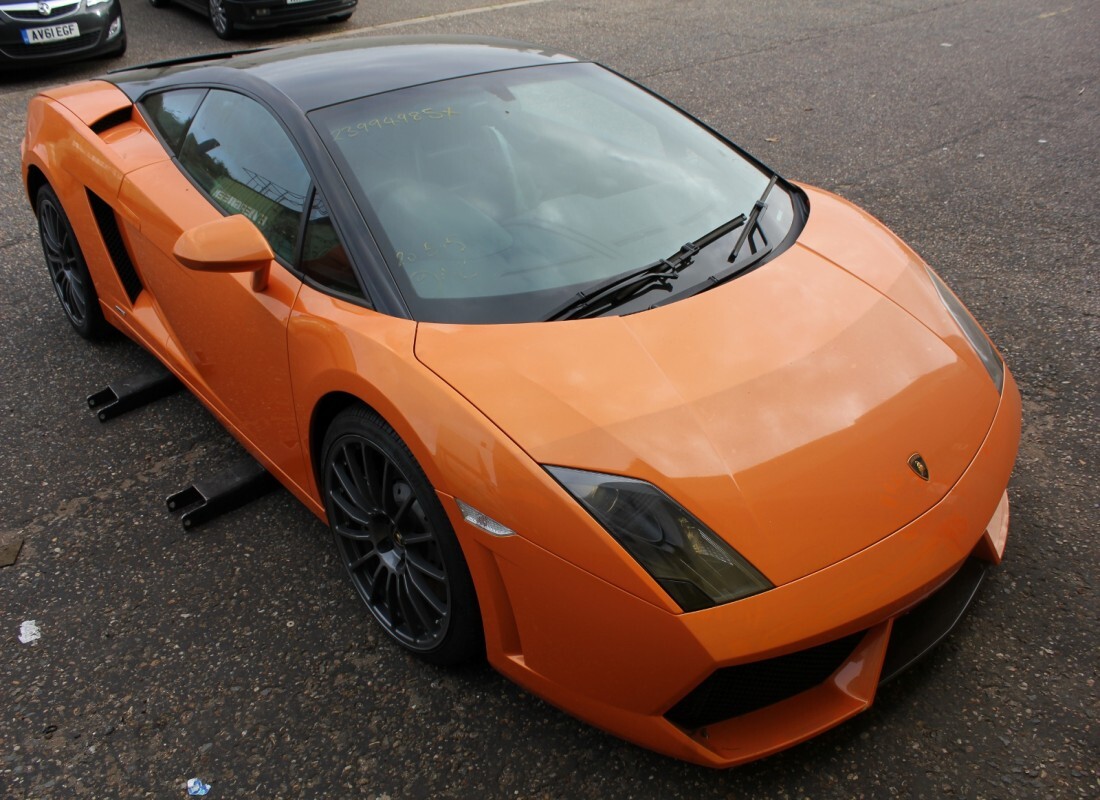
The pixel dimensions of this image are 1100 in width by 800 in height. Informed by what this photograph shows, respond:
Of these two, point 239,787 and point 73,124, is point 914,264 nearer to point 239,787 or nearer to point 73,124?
point 239,787

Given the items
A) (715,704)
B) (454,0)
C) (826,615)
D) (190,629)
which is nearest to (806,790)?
(715,704)

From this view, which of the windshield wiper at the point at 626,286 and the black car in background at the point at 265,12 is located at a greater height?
the windshield wiper at the point at 626,286

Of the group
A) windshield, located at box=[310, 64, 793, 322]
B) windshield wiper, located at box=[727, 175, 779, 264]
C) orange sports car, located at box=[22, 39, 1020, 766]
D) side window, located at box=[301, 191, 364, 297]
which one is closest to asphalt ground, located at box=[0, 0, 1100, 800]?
orange sports car, located at box=[22, 39, 1020, 766]

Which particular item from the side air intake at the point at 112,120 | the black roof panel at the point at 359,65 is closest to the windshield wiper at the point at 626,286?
the black roof panel at the point at 359,65

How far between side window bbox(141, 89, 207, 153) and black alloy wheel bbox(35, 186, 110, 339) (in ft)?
1.99

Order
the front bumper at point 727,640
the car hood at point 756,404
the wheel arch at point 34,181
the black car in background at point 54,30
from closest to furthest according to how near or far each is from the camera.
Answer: the front bumper at point 727,640 → the car hood at point 756,404 → the wheel arch at point 34,181 → the black car in background at point 54,30

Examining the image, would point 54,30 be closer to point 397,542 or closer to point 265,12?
point 265,12

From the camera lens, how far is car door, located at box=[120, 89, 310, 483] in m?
2.63

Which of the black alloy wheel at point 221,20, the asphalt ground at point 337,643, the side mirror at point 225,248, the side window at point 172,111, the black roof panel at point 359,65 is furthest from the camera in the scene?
the black alloy wheel at point 221,20

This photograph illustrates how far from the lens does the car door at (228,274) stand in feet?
8.64

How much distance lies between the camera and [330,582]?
2746 millimetres

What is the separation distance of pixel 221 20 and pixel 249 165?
7276 mm

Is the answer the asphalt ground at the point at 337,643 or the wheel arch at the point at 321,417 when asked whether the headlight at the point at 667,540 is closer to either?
the asphalt ground at the point at 337,643

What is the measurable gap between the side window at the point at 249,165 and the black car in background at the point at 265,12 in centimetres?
655
